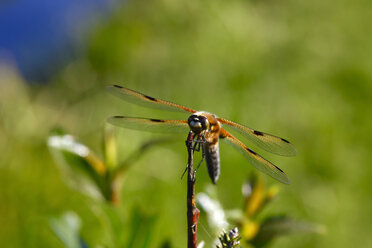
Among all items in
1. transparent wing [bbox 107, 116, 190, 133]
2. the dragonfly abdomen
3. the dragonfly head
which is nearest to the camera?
the dragonfly head

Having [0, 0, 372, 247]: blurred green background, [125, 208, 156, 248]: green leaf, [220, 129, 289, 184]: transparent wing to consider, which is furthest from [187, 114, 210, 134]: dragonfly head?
[0, 0, 372, 247]: blurred green background

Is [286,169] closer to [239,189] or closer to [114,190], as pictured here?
[239,189]

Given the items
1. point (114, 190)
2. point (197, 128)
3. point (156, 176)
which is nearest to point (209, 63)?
point (156, 176)

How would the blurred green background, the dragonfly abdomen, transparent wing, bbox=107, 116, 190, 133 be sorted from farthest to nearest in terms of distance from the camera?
the blurred green background → transparent wing, bbox=107, 116, 190, 133 → the dragonfly abdomen

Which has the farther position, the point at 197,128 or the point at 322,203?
the point at 322,203

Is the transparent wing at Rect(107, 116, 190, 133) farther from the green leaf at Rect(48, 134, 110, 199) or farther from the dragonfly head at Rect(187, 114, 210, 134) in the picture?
the dragonfly head at Rect(187, 114, 210, 134)

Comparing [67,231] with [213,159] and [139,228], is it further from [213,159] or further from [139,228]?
[213,159]
